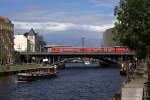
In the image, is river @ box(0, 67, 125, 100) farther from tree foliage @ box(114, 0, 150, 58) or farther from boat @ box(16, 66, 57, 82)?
tree foliage @ box(114, 0, 150, 58)

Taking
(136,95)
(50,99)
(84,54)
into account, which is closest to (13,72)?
(84,54)

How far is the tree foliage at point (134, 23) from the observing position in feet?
129

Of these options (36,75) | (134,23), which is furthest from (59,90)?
(134,23)

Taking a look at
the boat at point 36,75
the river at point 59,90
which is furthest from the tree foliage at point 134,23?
the boat at point 36,75

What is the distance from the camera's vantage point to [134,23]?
132ft

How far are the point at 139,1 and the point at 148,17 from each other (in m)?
1.62

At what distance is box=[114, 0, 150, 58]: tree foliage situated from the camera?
39312 mm

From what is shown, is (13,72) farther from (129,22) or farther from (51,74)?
(129,22)

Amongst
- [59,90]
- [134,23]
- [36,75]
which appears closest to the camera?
[134,23]

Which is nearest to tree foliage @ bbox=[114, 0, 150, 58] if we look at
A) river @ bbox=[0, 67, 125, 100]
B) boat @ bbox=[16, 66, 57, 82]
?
river @ bbox=[0, 67, 125, 100]

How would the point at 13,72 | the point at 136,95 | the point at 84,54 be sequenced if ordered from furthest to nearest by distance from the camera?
the point at 84,54, the point at 13,72, the point at 136,95

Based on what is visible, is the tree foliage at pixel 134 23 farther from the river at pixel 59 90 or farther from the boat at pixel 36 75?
the boat at pixel 36 75

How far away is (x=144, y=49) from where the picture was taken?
42.2m

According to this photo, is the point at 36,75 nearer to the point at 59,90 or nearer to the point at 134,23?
the point at 59,90
